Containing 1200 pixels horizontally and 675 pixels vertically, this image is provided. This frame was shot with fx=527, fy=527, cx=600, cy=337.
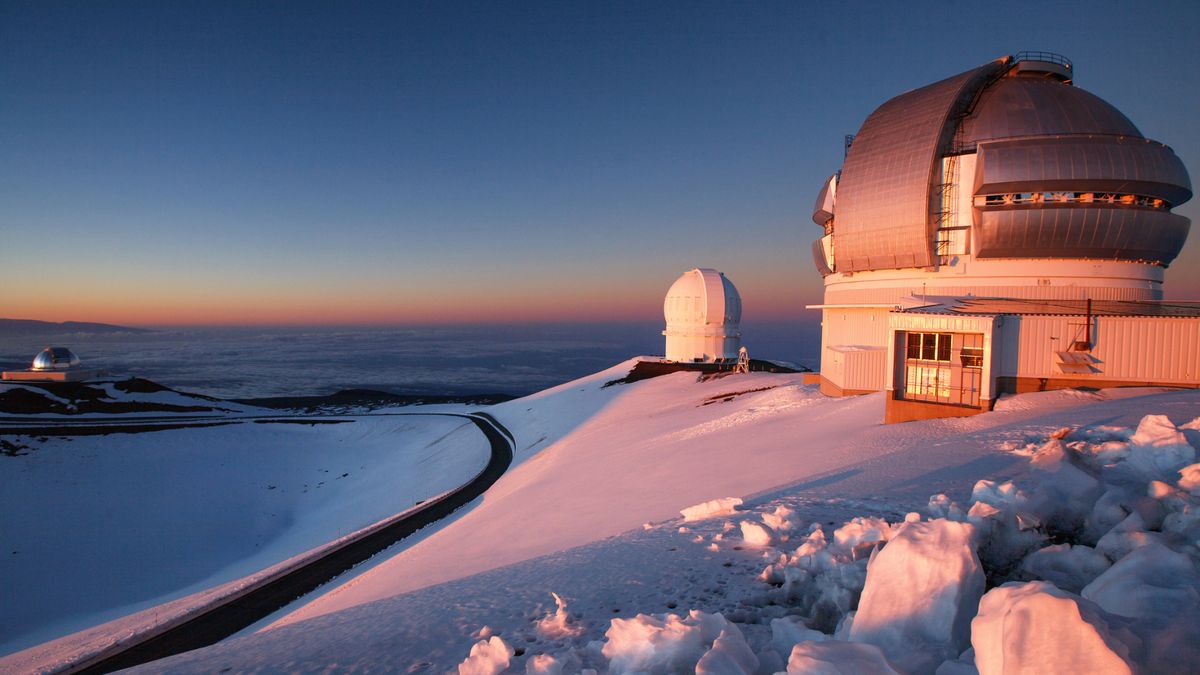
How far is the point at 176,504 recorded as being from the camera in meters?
22.8

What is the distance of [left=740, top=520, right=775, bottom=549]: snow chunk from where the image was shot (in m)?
4.96

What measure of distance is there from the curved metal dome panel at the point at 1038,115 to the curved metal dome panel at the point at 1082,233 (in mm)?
2778

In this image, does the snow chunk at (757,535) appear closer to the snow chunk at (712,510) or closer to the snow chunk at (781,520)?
the snow chunk at (781,520)

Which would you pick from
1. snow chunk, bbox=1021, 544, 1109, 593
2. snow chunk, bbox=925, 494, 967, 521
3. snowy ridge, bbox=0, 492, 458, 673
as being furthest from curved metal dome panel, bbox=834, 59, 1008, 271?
snowy ridge, bbox=0, 492, 458, 673

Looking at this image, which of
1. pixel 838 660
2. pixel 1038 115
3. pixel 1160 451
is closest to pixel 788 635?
pixel 838 660

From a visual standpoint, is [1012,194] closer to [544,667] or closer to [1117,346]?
[1117,346]

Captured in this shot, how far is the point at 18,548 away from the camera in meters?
18.0

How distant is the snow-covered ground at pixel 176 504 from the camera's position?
16062 mm

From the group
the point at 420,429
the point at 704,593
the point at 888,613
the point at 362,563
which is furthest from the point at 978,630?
the point at 420,429

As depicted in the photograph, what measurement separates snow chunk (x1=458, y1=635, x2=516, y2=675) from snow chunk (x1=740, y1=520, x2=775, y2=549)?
2659mm

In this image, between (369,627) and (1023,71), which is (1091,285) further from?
(369,627)

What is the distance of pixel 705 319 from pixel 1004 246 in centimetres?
2634

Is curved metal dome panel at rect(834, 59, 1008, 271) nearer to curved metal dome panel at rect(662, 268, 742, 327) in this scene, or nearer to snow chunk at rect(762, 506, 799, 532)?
snow chunk at rect(762, 506, 799, 532)

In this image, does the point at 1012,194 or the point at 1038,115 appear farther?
the point at 1038,115
